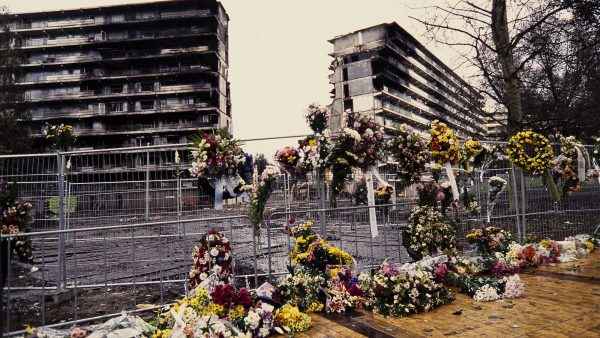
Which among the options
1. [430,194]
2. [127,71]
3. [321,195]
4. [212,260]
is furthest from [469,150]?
[127,71]

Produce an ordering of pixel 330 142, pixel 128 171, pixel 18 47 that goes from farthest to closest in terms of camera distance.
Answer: pixel 18 47 < pixel 128 171 < pixel 330 142

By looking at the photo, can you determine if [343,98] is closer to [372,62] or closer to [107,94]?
[372,62]

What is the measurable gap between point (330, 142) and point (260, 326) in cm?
275

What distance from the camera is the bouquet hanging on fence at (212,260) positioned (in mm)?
4426

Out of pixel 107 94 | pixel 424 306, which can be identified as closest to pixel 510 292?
pixel 424 306

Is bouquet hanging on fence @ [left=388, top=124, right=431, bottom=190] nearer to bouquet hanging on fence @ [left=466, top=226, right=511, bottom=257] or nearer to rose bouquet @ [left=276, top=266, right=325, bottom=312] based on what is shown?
bouquet hanging on fence @ [left=466, top=226, right=511, bottom=257]

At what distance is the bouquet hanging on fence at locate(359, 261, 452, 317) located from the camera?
4.55 metres

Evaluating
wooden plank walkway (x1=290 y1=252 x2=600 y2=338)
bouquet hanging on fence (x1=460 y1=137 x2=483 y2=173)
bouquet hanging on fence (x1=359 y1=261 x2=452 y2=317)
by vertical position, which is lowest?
wooden plank walkway (x1=290 y1=252 x2=600 y2=338)

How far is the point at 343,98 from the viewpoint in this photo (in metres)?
56.0

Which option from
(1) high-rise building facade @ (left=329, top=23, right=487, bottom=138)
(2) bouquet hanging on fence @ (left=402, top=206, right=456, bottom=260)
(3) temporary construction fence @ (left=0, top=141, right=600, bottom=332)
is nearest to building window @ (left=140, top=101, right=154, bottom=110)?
(1) high-rise building facade @ (left=329, top=23, right=487, bottom=138)

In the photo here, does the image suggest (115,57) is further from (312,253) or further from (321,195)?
(312,253)

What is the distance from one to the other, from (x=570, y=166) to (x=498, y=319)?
18.0 ft

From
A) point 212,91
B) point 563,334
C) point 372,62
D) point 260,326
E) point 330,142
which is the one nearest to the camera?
point 563,334

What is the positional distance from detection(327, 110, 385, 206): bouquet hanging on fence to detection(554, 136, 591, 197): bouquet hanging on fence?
15.3 ft
